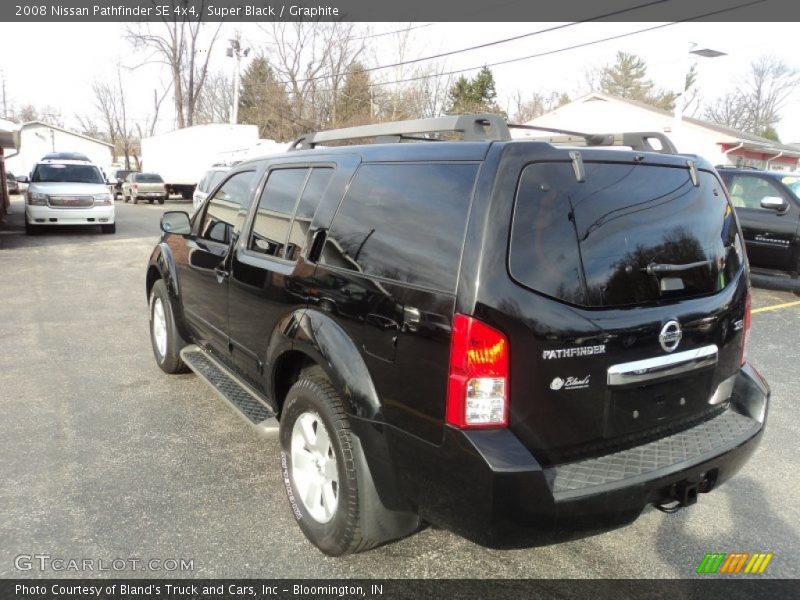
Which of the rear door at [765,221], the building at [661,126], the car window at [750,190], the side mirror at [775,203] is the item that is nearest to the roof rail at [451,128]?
the side mirror at [775,203]

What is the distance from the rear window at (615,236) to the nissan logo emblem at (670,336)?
0.39 feet

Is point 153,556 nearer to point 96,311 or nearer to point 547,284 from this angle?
point 547,284

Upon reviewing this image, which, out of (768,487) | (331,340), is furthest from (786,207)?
(331,340)

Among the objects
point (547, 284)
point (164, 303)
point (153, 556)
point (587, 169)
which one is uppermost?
point (587, 169)

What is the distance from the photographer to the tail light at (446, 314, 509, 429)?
2.06m

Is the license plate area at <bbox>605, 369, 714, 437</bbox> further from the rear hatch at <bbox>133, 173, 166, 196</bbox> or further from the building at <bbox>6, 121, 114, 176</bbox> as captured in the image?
the building at <bbox>6, 121, 114, 176</bbox>

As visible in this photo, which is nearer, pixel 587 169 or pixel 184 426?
pixel 587 169

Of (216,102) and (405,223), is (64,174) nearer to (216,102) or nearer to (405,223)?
(405,223)

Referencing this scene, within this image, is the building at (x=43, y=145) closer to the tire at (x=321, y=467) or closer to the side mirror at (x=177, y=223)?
the side mirror at (x=177, y=223)

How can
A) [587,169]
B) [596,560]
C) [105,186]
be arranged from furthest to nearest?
[105,186] → [596,560] → [587,169]

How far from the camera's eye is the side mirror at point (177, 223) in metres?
4.71

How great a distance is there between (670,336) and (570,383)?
54 centimetres

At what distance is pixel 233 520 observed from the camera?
304 centimetres

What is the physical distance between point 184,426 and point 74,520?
3.94 ft
